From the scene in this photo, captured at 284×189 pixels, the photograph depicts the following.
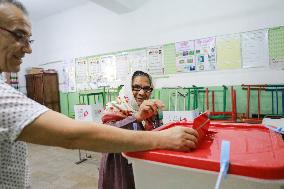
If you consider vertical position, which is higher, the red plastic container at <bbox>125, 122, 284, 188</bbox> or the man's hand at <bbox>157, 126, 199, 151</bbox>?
the man's hand at <bbox>157, 126, 199, 151</bbox>

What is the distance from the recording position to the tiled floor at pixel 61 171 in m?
3.08

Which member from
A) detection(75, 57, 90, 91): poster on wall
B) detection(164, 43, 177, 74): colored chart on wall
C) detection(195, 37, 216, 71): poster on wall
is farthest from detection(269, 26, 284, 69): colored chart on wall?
detection(75, 57, 90, 91): poster on wall

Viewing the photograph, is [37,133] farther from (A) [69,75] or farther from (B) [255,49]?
(A) [69,75]

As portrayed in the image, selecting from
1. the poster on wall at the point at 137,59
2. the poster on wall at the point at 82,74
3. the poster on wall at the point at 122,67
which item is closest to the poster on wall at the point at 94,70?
the poster on wall at the point at 82,74

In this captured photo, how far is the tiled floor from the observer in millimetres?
3082

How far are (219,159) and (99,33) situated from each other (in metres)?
4.61

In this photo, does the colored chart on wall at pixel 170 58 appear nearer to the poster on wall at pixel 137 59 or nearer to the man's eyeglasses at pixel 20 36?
the poster on wall at pixel 137 59

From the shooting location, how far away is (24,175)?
2.35 ft

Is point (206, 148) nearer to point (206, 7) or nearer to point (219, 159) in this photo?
point (219, 159)

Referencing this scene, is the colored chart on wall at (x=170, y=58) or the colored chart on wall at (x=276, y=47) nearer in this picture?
the colored chart on wall at (x=276, y=47)

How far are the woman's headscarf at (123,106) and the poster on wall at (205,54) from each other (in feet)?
7.57

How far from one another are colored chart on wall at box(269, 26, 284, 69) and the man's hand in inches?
122

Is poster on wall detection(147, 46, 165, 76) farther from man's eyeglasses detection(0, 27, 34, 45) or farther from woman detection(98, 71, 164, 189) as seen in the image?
man's eyeglasses detection(0, 27, 34, 45)

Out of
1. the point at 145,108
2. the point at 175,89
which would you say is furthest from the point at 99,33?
the point at 145,108
